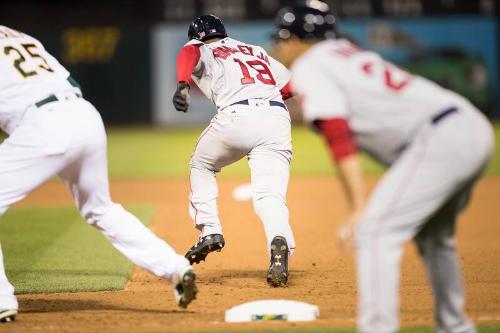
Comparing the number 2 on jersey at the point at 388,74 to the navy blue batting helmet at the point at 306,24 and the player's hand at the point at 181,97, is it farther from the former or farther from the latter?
the player's hand at the point at 181,97

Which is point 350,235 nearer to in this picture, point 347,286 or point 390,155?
point 390,155

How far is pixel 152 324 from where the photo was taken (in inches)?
194

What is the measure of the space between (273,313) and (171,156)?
1258 centimetres

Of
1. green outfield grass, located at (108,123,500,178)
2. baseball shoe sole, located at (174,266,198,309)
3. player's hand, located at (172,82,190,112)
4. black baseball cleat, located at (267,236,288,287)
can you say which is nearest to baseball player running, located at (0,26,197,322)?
baseball shoe sole, located at (174,266,198,309)

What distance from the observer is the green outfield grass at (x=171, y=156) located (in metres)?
14.8

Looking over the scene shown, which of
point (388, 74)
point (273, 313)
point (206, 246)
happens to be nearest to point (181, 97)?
point (206, 246)

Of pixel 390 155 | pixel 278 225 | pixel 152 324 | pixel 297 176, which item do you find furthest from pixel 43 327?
pixel 297 176

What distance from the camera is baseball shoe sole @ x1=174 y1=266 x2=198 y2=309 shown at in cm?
497

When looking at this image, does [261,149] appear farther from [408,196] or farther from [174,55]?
[174,55]

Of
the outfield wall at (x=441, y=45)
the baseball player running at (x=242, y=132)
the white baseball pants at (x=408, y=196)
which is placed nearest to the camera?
the white baseball pants at (x=408, y=196)

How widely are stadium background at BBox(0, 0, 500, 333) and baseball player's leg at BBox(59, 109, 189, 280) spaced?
1.10 feet

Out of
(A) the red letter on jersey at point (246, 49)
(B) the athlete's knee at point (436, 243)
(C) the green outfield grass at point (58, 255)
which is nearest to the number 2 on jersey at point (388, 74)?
(B) the athlete's knee at point (436, 243)

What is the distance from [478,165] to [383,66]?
0.61 meters

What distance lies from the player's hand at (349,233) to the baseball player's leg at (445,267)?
48cm
